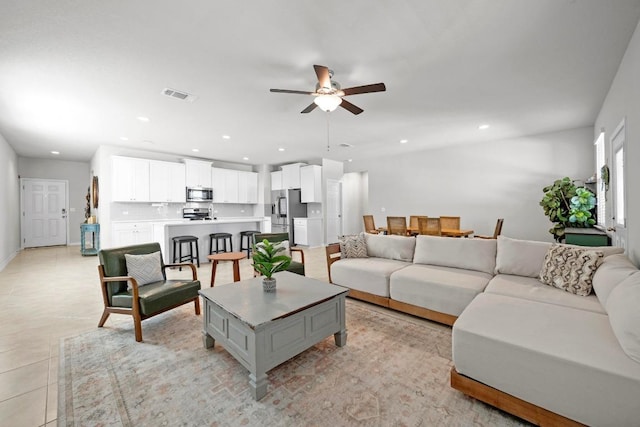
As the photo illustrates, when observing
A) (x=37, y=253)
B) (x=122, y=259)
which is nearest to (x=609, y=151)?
(x=122, y=259)

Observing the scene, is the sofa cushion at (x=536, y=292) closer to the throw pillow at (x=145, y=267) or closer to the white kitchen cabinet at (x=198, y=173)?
the throw pillow at (x=145, y=267)

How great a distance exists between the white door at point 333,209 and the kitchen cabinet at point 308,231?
1.13ft

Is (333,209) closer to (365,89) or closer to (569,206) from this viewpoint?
(569,206)

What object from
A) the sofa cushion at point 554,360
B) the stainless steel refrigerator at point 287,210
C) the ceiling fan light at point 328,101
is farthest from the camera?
the stainless steel refrigerator at point 287,210

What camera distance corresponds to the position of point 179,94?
3.32m

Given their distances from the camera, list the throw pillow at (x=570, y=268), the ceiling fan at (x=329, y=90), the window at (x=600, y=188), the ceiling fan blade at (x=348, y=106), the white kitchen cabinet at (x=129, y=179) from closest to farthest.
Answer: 1. the throw pillow at (x=570, y=268)
2. the ceiling fan at (x=329, y=90)
3. the ceiling fan blade at (x=348, y=106)
4. the window at (x=600, y=188)
5. the white kitchen cabinet at (x=129, y=179)

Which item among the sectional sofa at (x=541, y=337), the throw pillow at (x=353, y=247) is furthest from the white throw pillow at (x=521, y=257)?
the throw pillow at (x=353, y=247)

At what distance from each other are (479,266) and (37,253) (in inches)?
407

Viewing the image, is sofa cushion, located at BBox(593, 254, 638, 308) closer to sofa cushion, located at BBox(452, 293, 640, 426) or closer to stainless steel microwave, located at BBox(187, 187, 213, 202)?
sofa cushion, located at BBox(452, 293, 640, 426)

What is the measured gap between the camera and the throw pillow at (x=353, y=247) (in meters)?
3.92

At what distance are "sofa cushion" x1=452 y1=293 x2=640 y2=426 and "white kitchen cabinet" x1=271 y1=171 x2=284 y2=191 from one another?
7.13 m

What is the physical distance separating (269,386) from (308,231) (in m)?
6.01

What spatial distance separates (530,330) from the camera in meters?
1.66

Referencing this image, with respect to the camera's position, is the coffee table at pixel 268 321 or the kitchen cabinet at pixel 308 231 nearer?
the coffee table at pixel 268 321
